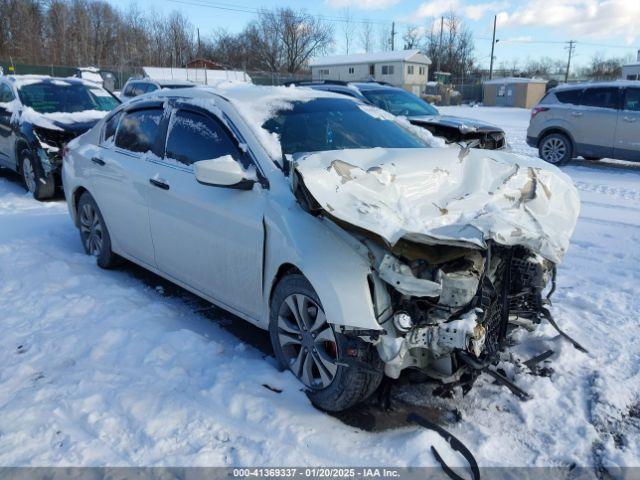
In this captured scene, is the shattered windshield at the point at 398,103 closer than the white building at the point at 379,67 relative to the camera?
Yes

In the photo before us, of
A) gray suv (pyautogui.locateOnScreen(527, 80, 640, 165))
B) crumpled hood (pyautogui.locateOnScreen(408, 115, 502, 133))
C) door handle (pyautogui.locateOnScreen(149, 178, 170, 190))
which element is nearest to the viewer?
door handle (pyautogui.locateOnScreen(149, 178, 170, 190))

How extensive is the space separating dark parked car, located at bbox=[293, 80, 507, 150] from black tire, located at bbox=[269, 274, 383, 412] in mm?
5728

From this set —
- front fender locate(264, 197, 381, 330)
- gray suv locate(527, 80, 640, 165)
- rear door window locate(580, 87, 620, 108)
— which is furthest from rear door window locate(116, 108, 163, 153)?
rear door window locate(580, 87, 620, 108)

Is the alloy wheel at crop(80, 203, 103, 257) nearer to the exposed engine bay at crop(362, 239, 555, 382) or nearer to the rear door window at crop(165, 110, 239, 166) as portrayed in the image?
the rear door window at crop(165, 110, 239, 166)

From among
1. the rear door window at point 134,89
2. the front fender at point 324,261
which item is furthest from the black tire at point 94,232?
the rear door window at point 134,89

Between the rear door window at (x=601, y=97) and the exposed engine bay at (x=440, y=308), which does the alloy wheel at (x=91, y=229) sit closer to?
the exposed engine bay at (x=440, y=308)

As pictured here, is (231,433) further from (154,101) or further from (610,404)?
(154,101)

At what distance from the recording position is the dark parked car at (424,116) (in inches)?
369

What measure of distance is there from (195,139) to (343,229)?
1.67 m

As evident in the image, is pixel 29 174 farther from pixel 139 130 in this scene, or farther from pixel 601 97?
pixel 601 97

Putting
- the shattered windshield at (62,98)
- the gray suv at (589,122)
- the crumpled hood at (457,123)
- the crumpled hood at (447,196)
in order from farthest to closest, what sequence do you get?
the gray suv at (589,122), the crumpled hood at (457,123), the shattered windshield at (62,98), the crumpled hood at (447,196)

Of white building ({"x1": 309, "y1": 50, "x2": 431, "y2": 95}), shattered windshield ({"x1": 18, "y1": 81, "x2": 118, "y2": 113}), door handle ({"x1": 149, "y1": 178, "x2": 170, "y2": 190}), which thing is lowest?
door handle ({"x1": 149, "y1": 178, "x2": 170, "y2": 190})

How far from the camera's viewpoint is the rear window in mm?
11664

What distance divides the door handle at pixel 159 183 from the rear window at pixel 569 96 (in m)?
10.4
